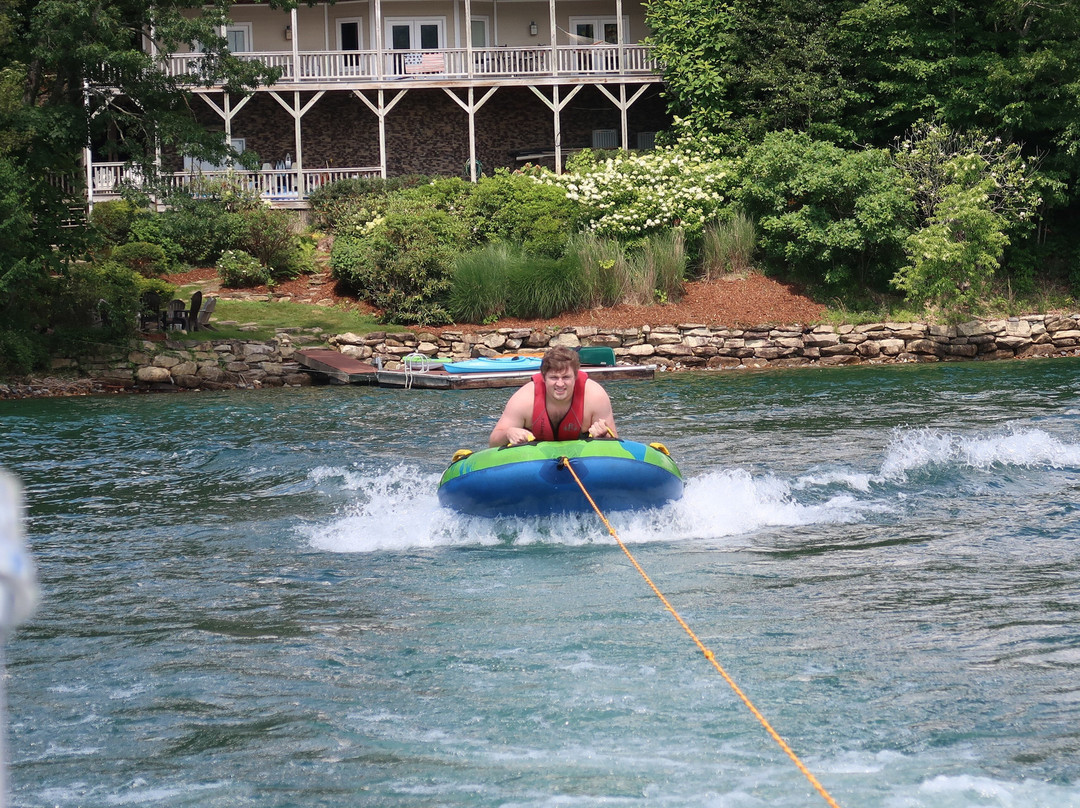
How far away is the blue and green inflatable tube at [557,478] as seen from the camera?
8469 millimetres

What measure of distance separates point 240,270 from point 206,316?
125 inches

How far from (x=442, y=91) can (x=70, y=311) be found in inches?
614

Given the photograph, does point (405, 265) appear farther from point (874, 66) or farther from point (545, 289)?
point (874, 66)

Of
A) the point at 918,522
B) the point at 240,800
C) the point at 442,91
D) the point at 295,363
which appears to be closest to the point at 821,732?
the point at 240,800

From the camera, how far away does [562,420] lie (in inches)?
353

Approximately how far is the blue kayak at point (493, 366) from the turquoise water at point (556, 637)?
8.18 metres

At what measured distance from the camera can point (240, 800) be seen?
429cm

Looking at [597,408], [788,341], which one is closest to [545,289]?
[788,341]

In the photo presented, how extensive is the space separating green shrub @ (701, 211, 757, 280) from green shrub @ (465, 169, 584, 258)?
10.2 feet

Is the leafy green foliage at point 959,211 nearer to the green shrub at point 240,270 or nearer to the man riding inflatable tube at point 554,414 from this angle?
the green shrub at point 240,270

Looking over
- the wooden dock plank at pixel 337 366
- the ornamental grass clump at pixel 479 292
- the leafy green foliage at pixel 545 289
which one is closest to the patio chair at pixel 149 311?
the wooden dock plank at pixel 337 366

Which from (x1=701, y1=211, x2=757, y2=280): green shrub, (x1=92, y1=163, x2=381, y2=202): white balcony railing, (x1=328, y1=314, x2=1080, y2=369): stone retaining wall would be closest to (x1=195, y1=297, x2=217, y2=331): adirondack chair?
(x1=328, y1=314, x2=1080, y2=369): stone retaining wall

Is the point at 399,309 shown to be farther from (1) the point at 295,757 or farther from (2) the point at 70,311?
(1) the point at 295,757

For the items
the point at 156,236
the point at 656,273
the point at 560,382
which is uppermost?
the point at 156,236
